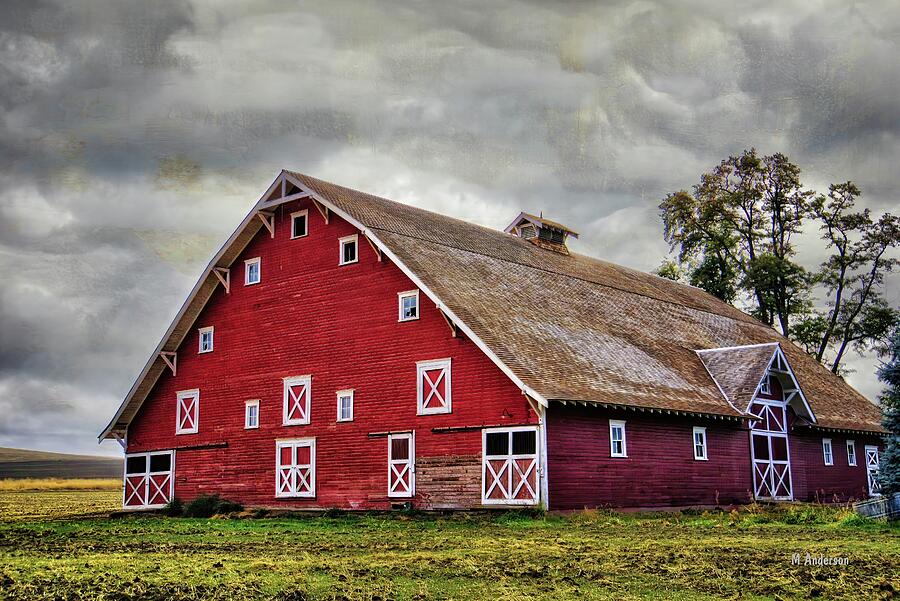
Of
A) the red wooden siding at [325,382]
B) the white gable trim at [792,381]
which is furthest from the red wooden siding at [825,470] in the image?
the red wooden siding at [325,382]

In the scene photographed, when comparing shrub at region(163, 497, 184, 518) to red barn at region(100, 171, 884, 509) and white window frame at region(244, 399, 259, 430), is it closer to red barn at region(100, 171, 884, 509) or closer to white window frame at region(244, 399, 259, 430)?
red barn at region(100, 171, 884, 509)

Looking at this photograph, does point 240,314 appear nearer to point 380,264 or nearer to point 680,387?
point 380,264

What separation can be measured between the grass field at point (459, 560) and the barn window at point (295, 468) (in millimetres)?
6461

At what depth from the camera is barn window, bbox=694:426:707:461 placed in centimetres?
3120

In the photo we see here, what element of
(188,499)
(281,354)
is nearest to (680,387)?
(281,354)

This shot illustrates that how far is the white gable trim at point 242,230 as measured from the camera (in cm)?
2628

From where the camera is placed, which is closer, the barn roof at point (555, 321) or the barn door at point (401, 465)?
the barn roof at point (555, 321)

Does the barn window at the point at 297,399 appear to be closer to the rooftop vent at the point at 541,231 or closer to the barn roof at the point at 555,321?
the barn roof at the point at 555,321

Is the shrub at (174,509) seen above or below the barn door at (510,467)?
below

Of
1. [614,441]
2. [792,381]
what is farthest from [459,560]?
[792,381]

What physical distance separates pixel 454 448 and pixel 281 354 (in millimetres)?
8540

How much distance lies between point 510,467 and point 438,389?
3462mm

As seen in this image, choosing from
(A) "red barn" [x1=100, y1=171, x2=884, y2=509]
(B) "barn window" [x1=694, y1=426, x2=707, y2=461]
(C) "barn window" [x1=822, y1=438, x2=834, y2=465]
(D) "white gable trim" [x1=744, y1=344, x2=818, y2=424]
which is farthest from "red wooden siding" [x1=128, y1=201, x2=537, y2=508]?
(C) "barn window" [x1=822, y1=438, x2=834, y2=465]

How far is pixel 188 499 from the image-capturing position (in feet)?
115
